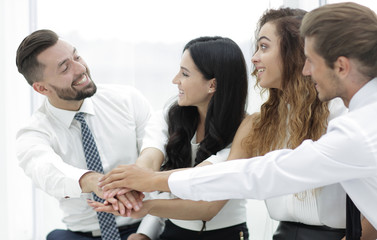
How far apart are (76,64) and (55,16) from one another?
101 centimetres

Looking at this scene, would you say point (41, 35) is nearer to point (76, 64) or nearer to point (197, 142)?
point (76, 64)

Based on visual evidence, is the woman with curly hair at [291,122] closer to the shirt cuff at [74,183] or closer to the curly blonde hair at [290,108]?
the curly blonde hair at [290,108]

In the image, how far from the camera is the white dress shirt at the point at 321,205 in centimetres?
183

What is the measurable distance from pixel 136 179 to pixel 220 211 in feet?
1.58

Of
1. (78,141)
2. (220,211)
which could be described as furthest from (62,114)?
(220,211)

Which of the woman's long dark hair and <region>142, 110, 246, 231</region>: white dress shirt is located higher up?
the woman's long dark hair

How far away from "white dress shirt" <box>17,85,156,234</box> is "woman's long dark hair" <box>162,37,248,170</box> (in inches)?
14.8

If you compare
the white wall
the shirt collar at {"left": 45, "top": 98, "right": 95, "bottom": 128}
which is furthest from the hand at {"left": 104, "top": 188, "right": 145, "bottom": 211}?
the white wall

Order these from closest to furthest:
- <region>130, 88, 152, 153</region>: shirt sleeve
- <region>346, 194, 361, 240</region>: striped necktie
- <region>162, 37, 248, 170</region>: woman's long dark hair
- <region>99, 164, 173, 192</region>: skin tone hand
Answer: <region>346, 194, 361, 240</region>: striped necktie
<region>99, 164, 173, 192</region>: skin tone hand
<region>162, 37, 248, 170</region>: woman's long dark hair
<region>130, 88, 152, 153</region>: shirt sleeve

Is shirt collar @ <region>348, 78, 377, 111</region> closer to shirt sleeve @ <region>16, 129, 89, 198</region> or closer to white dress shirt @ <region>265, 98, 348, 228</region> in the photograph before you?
white dress shirt @ <region>265, 98, 348, 228</region>

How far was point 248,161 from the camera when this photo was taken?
1.55 meters

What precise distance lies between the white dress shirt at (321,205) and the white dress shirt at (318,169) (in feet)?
1.06

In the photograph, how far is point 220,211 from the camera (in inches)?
84.4

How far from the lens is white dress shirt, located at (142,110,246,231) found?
213 cm
